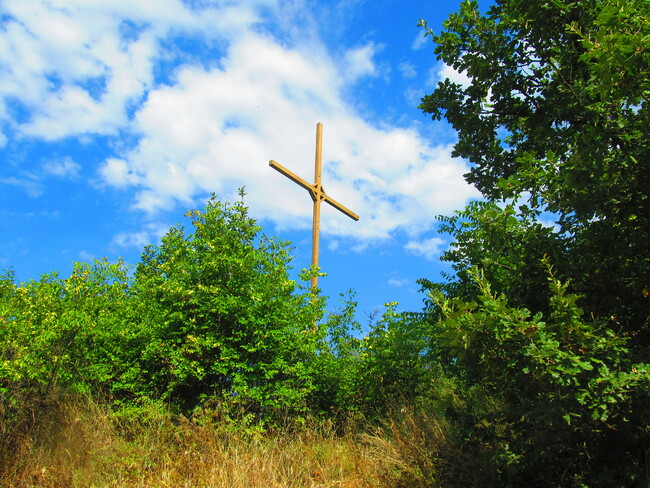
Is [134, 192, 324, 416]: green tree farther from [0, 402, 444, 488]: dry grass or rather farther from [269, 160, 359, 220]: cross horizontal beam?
[269, 160, 359, 220]: cross horizontal beam

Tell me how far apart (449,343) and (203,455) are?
3549mm

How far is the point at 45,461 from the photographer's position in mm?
5902

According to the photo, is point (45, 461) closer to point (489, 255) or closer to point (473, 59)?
point (489, 255)

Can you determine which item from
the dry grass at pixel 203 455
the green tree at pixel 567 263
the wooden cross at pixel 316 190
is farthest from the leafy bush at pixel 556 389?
the wooden cross at pixel 316 190

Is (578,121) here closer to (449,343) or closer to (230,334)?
(449,343)

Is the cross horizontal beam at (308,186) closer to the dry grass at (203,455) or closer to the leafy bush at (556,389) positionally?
the dry grass at (203,455)

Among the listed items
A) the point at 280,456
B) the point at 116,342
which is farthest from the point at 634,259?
the point at 116,342

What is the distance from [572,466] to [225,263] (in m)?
5.39

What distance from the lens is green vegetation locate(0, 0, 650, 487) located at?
12.4ft

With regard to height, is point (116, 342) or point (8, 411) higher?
point (116, 342)

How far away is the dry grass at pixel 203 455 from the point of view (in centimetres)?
535

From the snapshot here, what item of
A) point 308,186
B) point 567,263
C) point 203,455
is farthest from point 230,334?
point 567,263

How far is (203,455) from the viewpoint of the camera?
575 cm

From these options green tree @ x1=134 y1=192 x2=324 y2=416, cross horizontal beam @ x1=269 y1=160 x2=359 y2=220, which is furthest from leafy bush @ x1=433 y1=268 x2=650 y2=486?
cross horizontal beam @ x1=269 y1=160 x2=359 y2=220
